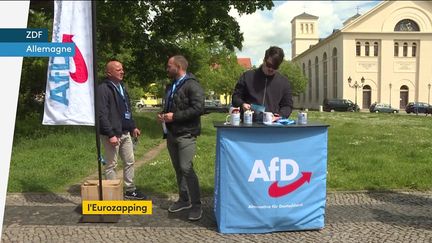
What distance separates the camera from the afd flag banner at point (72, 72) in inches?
224

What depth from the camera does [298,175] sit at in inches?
224

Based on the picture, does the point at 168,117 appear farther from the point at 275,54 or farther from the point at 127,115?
the point at 275,54

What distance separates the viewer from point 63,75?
18.9ft

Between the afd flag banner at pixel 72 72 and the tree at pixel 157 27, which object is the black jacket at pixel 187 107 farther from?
the tree at pixel 157 27

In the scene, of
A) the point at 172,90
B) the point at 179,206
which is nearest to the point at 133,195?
the point at 179,206

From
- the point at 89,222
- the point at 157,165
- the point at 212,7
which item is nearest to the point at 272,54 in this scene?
the point at 89,222

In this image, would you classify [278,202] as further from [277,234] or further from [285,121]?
[285,121]

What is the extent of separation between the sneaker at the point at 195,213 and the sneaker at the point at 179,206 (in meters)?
0.33

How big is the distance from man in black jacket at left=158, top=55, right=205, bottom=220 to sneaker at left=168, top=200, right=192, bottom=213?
0.88ft

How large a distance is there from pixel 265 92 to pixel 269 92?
50 millimetres

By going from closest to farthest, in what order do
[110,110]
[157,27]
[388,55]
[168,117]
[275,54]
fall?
[275,54] < [168,117] < [110,110] < [157,27] < [388,55]

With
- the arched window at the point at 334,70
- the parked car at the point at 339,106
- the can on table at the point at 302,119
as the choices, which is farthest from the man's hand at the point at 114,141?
the arched window at the point at 334,70

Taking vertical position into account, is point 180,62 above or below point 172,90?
above

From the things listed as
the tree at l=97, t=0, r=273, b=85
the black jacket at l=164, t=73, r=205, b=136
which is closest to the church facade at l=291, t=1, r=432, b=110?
the tree at l=97, t=0, r=273, b=85
